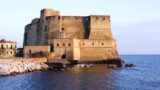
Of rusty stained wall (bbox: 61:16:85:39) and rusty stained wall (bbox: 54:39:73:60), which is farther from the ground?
rusty stained wall (bbox: 61:16:85:39)

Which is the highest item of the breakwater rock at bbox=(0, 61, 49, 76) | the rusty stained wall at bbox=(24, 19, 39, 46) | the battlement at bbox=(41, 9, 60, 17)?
the battlement at bbox=(41, 9, 60, 17)

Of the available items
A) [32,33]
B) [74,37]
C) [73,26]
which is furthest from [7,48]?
[73,26]

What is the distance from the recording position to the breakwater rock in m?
37.0

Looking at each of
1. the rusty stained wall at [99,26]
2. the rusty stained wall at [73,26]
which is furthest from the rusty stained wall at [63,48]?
the rusty stained wall at [99,26]

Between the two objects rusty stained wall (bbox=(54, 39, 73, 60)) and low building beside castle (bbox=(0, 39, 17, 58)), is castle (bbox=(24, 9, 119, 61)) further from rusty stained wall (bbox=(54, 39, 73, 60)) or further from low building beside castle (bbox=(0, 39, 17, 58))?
low building beside castle (bbox=(0, 39, 17, 58))

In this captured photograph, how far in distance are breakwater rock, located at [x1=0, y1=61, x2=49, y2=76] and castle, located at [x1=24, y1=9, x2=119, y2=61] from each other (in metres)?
5.76

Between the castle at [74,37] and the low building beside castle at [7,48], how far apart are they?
3.96 m

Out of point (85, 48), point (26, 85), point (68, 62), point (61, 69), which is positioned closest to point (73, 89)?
point (26, 85)

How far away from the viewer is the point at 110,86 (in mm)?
29438

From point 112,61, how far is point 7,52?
16.2m

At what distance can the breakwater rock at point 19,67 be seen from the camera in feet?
121

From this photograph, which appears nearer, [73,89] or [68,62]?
[73,89]

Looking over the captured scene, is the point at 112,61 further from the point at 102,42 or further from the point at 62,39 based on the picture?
the point at 62,39

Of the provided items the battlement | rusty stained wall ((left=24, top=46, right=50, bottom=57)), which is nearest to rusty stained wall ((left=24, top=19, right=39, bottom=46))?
the battlement
